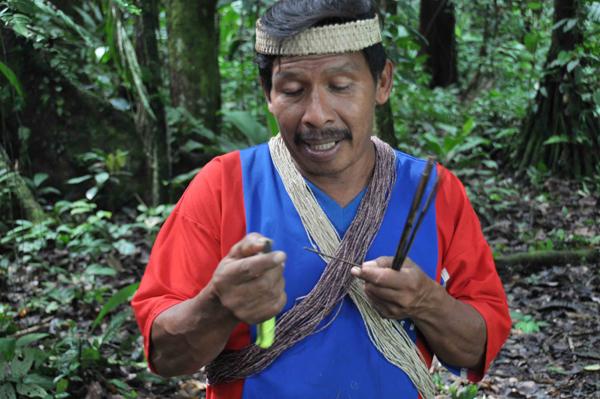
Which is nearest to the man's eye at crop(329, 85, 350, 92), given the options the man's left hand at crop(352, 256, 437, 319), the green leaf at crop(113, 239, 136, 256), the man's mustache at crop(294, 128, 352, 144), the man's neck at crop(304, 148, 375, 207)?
the man's mustache at crop(294, 128, 352, 144)

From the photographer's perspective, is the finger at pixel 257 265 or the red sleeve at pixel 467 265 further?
the red sleeve at pixel 467 265

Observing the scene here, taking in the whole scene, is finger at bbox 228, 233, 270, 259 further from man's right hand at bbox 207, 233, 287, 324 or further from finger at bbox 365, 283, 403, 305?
finger at bbox 365, 283, 403, 305

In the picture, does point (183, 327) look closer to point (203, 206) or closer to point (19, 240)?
point (203, 206)

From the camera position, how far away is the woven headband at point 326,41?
6.10 feet

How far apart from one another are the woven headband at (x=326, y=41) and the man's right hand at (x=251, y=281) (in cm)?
59

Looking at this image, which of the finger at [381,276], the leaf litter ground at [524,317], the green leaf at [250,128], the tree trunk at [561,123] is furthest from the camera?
the tree trunk at [561,123]

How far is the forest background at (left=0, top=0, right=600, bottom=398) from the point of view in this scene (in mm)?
3580

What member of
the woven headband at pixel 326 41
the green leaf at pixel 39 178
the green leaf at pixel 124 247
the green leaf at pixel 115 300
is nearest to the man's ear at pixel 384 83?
the woven headband at pixel 326 41

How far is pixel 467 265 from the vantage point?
79.5 inches

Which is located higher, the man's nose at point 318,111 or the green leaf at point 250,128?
the man's nose at point 318,111

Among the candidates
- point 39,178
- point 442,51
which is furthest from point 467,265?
point 442,51

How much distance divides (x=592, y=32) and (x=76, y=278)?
4.51 m

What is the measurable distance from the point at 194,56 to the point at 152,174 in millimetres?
1250

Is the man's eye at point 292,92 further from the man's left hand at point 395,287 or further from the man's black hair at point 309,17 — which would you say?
the man's left hand at point 395,287
